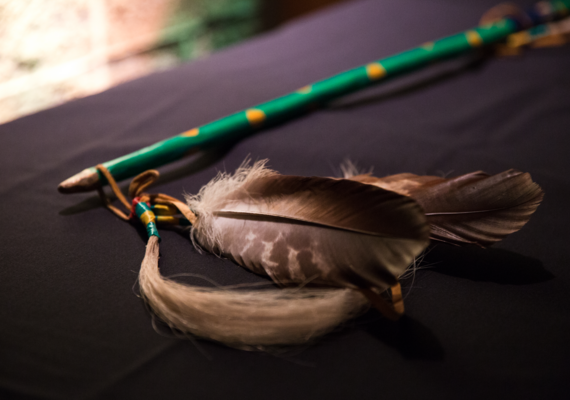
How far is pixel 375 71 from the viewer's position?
108 centimetres

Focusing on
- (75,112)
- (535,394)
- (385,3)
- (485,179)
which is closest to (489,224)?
(485,179)

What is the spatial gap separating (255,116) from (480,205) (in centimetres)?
50

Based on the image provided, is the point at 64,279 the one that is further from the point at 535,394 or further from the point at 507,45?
the point at 507,45

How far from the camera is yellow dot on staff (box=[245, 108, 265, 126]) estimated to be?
2.87 ft

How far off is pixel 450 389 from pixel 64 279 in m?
0.47

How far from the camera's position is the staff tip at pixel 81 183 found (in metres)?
0.66

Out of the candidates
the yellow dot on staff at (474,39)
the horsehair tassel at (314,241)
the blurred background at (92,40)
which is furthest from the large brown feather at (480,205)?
the blurred background at (92,40)

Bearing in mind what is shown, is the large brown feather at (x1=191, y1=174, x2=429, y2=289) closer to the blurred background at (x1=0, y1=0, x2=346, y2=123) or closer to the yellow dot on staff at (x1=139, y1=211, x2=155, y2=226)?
the yellow dot on staff at (x1=139, y1=211, x2=155, y2=226)

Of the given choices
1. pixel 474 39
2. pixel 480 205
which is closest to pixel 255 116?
pixel 480 205

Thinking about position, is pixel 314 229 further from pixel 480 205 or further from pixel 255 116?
pixel 255 116

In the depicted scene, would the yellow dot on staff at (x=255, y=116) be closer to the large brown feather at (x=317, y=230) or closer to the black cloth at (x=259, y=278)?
the black cloth at (x=259, y=278)

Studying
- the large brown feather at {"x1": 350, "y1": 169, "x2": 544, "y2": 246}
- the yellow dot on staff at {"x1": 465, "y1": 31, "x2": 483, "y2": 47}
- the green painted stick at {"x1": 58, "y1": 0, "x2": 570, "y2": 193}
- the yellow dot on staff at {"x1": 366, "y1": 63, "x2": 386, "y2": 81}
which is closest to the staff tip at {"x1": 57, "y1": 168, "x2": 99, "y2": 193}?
the green painted stick at {"x1": 58, "y1": 0, "x2": 570, "y2": 193}

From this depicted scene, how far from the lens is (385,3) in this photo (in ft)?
5.13

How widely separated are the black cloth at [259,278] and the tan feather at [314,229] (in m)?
0.04
